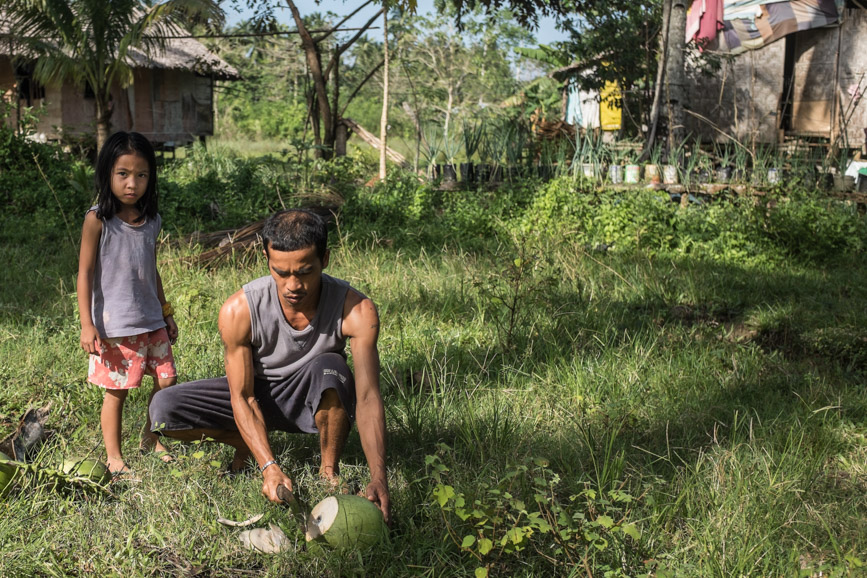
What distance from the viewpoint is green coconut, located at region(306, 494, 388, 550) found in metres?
2.27

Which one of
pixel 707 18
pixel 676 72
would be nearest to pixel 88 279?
pixel 676 72

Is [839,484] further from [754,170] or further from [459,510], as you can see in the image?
[754,170]

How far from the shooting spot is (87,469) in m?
2.76

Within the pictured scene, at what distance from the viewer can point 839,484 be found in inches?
121

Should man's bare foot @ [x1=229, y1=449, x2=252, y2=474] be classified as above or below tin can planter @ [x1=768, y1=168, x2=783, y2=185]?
below

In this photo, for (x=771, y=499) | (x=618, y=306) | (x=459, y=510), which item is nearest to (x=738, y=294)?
(x=618, y=306)

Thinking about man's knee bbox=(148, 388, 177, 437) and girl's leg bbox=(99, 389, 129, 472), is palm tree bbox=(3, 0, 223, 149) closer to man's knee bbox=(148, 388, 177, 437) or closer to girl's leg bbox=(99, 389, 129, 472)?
girl's leg bbox=(99, 389, 129, 472)

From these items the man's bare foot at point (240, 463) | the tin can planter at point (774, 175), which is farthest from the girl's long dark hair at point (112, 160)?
the tin can planter at point (774, 175)

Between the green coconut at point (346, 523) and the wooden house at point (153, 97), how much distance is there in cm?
1539

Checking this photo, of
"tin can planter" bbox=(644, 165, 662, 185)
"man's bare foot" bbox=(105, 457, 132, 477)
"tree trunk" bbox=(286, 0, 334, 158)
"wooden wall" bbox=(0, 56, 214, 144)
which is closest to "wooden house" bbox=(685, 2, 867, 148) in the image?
"tin can planter" bbox=(644, 165, 662, 185)

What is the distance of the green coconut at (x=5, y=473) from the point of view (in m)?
2.67

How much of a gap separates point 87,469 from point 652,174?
22.1ft

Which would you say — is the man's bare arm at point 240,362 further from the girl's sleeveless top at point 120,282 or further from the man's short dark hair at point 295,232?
the girl's sleeveless top at point 120,282

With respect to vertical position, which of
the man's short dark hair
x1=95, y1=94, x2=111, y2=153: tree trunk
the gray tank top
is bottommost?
the gray tank top
